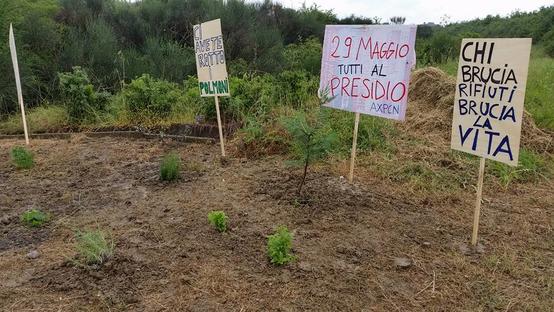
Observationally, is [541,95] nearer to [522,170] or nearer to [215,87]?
[522,170]

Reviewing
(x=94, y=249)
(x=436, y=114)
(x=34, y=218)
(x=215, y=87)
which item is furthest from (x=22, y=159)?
(x=436, y=114)

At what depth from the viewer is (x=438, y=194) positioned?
408 centimetres

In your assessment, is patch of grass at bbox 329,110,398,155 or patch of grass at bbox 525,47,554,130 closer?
patch of grass at bbox 329,110,398,155

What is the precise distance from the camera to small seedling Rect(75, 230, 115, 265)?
2861 millimetres

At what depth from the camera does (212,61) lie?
5062 mm

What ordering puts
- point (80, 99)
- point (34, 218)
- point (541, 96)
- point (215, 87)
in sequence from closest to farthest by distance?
point (34, 218) → point (215, 87) → point (541, 96) → point (80, 99)

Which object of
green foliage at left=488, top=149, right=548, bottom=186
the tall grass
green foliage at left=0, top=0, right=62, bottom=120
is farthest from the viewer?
green foliage at left=0, top=0, right=62, bottom=120

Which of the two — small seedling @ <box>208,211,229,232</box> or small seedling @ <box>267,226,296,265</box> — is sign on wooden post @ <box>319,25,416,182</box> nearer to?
small seedling @ <box>208,211,229,232</box>

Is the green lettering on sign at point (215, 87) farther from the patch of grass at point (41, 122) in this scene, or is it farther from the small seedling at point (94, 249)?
the patch of grass at point (41, 122)

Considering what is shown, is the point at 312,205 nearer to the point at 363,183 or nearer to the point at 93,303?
the point at 363,183

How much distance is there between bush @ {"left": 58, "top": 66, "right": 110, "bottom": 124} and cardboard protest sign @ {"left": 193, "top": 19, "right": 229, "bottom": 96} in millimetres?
2541

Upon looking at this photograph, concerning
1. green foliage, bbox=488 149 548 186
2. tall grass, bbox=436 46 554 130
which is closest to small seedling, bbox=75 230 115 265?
green foliage, bbox=488 149 548 186

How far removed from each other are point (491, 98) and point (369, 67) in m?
1.15

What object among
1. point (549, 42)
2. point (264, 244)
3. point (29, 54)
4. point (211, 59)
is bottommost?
point (264, 244)
